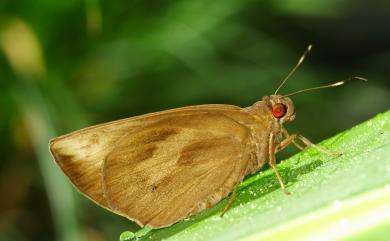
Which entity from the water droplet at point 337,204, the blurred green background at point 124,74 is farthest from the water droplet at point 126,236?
the blurred green background at point 124,74

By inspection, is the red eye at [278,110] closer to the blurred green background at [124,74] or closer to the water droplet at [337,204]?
the water droplet at [337,204]

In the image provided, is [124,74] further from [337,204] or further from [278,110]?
[337,204]

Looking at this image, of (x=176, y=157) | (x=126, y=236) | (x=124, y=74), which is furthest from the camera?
(x=124, y=74)

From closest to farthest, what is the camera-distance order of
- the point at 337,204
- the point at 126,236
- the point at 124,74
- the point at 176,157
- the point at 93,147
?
the point at 337,204 → the point at 126,236 → the point at 93,147 → the point at 176,157 → the point at 124,74

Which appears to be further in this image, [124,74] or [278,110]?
[124,74]

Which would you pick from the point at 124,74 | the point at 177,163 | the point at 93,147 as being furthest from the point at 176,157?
the point at 124,74

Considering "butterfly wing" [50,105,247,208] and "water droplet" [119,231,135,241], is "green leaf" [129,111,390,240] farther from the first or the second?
"butterfly wing" [50,105,247,208]

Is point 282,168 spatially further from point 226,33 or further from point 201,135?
point 226,33
